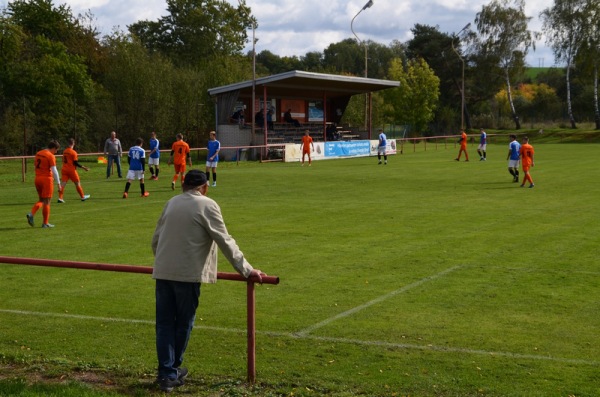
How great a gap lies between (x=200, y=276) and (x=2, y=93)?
48149 mm

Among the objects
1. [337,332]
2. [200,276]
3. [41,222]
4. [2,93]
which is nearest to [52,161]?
[41,222]

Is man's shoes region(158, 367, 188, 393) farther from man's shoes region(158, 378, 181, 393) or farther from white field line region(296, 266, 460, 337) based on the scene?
white field line region(296, 266, 460, 337)

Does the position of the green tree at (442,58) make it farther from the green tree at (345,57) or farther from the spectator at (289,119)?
the spectator at (289,119)

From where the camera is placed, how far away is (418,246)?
589 inches

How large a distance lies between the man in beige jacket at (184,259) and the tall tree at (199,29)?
276ft

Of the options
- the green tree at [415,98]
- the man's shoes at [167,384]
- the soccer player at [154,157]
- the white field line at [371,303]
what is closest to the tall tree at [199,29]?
the green tree at [415,98]

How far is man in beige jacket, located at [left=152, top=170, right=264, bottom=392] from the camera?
6.78 m

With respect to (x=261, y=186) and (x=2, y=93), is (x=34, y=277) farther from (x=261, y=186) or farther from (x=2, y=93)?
(x=2, y=93)

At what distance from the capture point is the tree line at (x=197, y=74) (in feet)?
173

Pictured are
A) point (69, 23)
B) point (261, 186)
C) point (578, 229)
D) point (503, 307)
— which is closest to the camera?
point (503, 307)

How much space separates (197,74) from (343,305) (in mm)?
54579

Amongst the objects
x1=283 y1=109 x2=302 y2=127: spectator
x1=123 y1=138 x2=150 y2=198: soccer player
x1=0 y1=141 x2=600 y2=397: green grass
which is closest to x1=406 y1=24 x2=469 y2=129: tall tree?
x1=283 y1=109 x2=302 y2=127: spectator

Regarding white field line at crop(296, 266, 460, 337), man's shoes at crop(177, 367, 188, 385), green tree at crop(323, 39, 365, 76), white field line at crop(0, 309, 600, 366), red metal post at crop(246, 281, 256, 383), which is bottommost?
white field line at crop(0, 309, 600, 366)

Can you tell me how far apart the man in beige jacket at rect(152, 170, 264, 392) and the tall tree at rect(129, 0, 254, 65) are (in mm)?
84067
